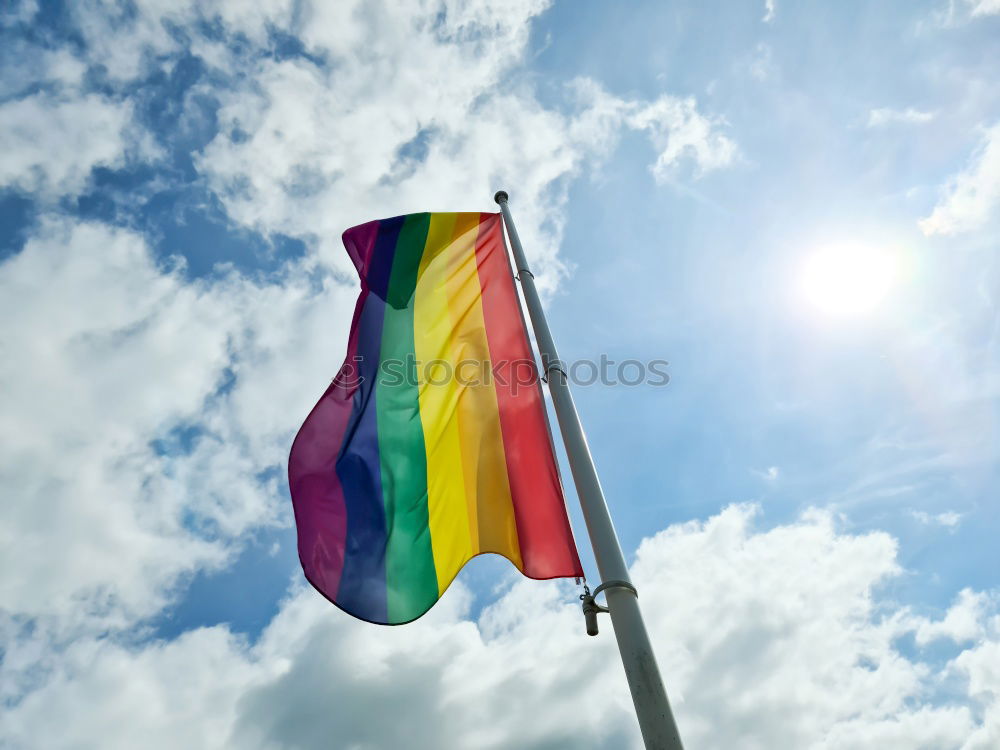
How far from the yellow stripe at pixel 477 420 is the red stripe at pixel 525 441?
0.34 feet

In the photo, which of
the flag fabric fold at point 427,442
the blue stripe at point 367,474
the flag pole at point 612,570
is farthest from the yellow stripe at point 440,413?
the flag pole at point 612,570

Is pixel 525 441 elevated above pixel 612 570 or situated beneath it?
elevated above

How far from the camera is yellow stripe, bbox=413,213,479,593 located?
7.49 meters

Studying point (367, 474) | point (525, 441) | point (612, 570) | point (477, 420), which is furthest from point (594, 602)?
point (367, 474)

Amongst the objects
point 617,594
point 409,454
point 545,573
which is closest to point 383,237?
point 409,454

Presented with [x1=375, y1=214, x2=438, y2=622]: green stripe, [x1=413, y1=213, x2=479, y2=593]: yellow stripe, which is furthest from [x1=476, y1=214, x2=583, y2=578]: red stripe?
[x1=375, y1=214, x2=438, y2=622]: green stripe

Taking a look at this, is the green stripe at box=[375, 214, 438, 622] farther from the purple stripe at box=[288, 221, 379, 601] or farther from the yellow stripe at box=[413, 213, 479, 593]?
the purple stripe at box=[288, 221, 379, 601]

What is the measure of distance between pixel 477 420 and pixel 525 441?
0.74 m

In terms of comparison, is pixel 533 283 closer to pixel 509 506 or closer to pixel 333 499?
pixel 509 506

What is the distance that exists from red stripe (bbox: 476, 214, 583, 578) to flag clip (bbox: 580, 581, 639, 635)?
36 centimetres

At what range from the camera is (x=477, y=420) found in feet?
26.8

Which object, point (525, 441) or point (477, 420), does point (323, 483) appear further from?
point (525, 441)

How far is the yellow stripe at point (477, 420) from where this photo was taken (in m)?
7.38

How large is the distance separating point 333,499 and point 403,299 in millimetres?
3225
